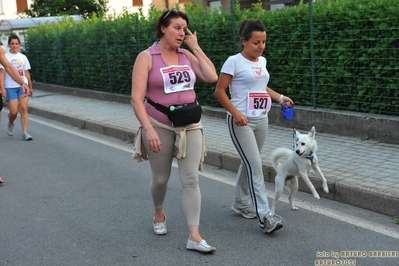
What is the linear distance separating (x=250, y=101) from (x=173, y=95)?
79cm

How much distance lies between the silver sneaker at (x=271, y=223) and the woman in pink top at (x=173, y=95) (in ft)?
1.87

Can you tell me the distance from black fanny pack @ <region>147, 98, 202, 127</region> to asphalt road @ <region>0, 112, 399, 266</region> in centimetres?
107

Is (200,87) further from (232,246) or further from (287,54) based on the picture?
(232,246)

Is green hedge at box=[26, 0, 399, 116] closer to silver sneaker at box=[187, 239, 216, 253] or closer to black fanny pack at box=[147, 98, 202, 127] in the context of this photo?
black fanny pack at box=[147, 98, 202, 127]

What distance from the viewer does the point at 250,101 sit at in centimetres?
521

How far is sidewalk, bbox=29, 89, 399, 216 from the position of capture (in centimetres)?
593

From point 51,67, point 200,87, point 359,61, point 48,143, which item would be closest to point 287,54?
point 359,61

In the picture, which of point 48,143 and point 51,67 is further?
point 51,67

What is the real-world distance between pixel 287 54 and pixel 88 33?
8.95 meters

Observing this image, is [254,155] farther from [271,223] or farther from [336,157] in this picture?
[336,157]

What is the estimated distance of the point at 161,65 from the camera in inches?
187

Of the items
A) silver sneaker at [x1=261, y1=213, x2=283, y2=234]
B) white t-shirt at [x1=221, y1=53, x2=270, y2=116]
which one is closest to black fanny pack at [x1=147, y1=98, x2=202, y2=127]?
white t-shirt at [x1=221, y1=53, x2=270, y2=116]

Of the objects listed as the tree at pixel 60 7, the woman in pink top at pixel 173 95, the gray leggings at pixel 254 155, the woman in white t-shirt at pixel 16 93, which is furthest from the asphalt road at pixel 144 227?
the tree at pixel 60 7

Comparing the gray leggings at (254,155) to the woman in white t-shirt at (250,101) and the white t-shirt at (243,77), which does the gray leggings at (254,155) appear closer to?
the woman in white t-shirt at (250,101)
